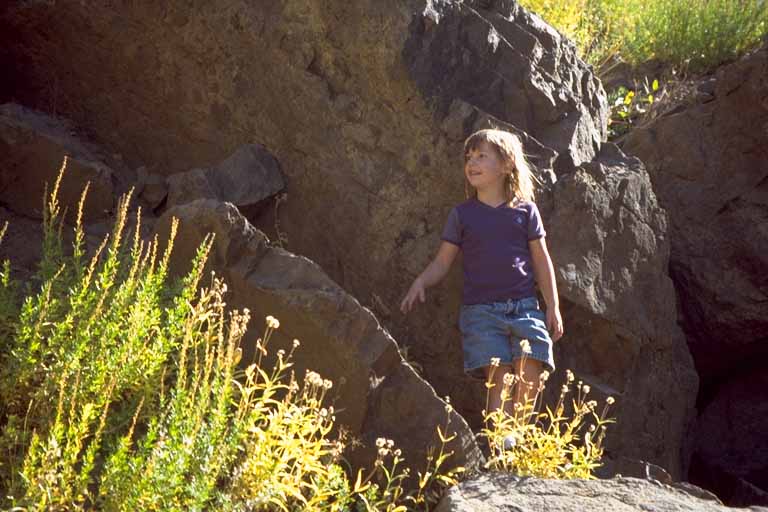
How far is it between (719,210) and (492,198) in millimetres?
2192

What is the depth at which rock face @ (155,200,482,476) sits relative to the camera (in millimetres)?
4320

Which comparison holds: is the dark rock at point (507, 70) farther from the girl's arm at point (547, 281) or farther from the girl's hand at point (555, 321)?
the girl's hand at point (555, 321)

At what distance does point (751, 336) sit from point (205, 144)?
3656 millimetres

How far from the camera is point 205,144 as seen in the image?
584 cm

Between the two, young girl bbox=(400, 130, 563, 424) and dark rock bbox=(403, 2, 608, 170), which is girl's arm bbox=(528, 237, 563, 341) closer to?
young girl bbox=(400, 130, 563, 424)

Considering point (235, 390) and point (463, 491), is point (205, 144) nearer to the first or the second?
point (235, 390)

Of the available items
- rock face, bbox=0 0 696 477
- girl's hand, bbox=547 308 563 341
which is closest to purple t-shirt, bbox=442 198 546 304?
girl's hand, bbox=547 308 563 341

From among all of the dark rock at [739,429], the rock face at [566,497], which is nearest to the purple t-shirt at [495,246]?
the rock face at [566,497]

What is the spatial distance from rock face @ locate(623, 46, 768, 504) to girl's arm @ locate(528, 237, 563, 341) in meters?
1.89

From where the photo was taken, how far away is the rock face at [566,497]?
381 centimetres

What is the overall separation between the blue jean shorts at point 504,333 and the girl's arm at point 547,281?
0.06m

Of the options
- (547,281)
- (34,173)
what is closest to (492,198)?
(547,281)

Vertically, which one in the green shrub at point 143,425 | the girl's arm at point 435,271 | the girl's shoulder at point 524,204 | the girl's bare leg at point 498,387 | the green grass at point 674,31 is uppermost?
the green grass at point 674,31

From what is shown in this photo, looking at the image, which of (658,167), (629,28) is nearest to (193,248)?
(658,167)
